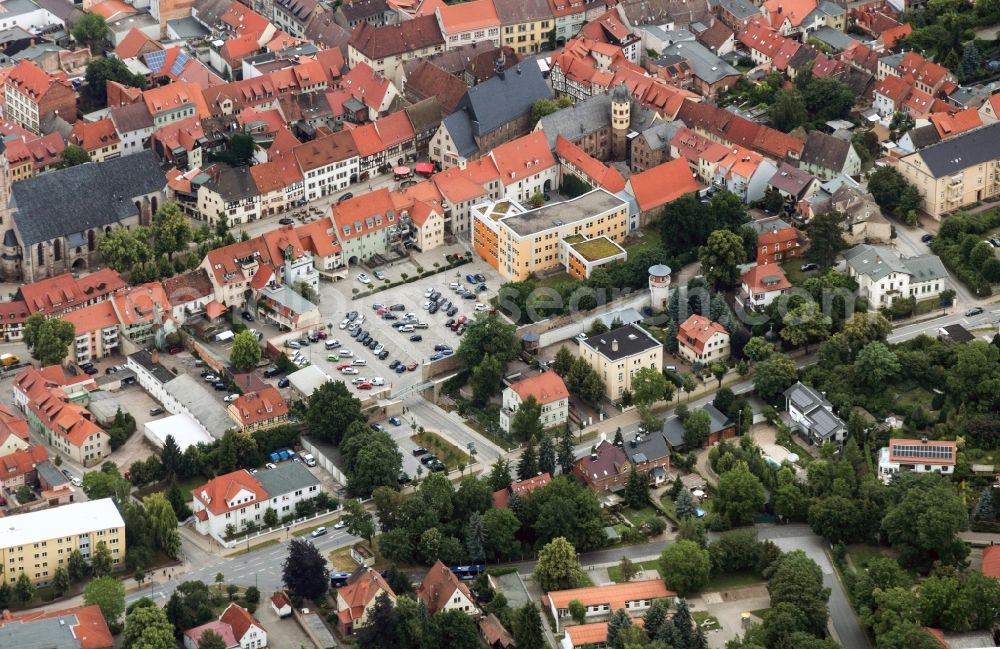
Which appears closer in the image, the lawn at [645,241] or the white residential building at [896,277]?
the white residential building at [896,277]

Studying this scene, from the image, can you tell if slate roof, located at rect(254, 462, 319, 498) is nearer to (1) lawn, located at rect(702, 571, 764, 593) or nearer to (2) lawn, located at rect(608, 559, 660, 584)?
(2) lawn, located at rect(608, 559, 660, 584)

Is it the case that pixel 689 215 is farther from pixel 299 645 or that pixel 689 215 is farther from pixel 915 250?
pixel 299 645

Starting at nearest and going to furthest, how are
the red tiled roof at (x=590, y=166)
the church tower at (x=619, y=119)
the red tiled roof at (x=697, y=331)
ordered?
the red tiled roof at (x=697, y=331), the red tiled roof at (x=590, y=166), the church tower at (x=619, y=119)

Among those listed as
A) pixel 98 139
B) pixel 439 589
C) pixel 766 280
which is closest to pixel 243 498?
pixel 439 589

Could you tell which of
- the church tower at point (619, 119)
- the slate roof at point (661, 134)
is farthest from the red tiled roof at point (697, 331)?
the church tower at point (619, 119)

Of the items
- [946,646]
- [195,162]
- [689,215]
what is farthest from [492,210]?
[946,646]

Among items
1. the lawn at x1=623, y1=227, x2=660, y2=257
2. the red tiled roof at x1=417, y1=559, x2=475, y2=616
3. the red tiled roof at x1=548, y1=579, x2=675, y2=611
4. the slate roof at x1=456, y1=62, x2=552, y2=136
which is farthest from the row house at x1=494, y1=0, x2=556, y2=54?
the red tiled roof at x1=548, y1=579, x2=675, y2=611

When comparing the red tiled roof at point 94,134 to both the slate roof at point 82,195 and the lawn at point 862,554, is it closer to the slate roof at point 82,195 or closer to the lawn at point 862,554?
the slate roof at point 82,195
